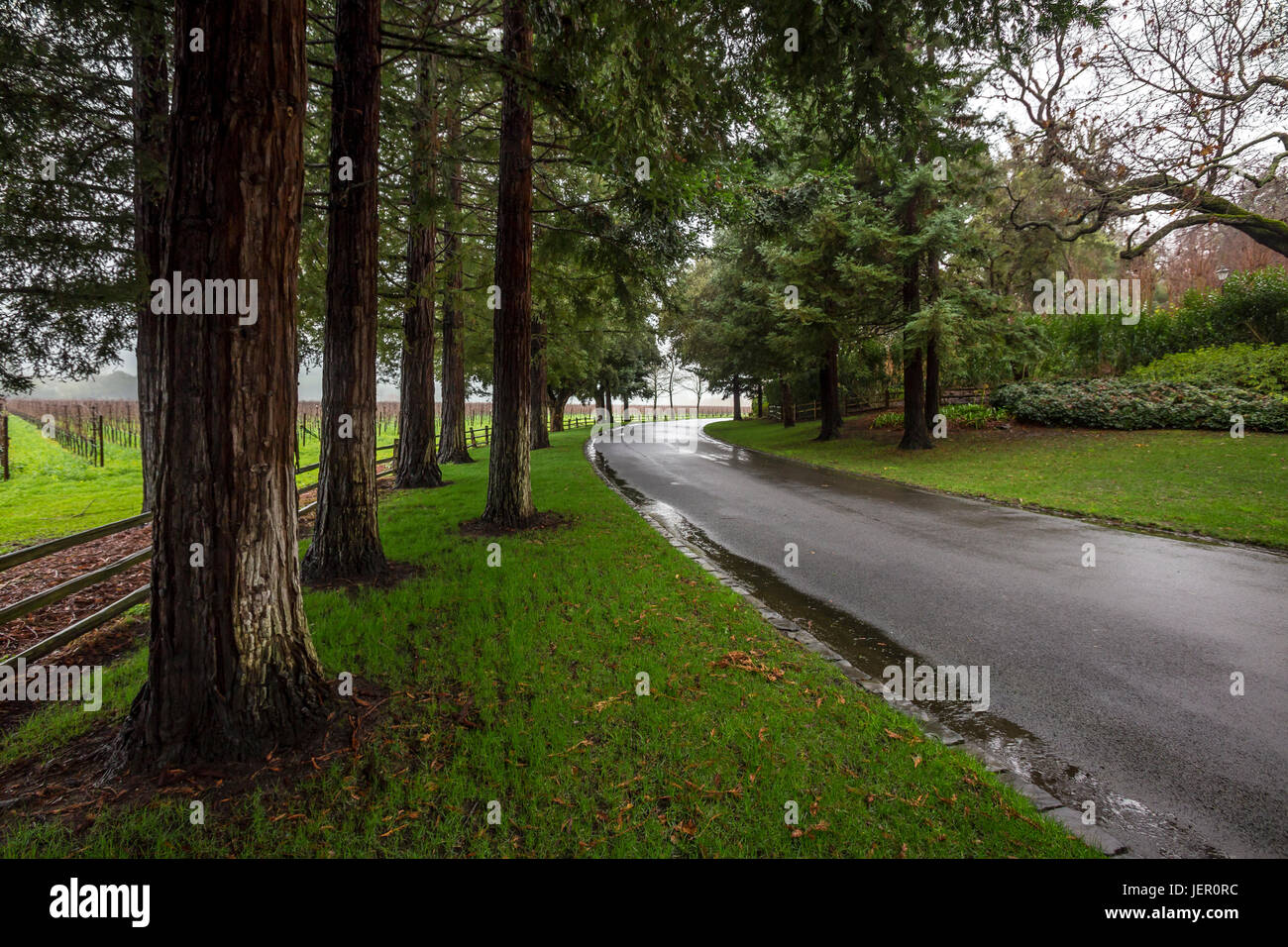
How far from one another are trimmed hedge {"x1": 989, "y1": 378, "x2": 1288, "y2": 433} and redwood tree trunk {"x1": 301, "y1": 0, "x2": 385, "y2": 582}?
70.6ft

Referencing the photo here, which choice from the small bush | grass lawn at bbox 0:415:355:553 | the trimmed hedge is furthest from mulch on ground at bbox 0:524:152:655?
the small bush

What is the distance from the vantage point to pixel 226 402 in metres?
2.96

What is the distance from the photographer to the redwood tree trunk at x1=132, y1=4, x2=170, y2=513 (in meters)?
6.16

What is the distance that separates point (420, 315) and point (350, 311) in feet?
20.6

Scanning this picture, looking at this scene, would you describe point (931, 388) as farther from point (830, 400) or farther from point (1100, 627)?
point (1100, 627)

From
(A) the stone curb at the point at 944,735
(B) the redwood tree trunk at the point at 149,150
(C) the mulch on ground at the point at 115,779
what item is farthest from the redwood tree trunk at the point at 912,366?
(C) the mulch on ground at the point at 115,779

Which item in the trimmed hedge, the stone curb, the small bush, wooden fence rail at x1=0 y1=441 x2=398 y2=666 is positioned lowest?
the stone curb

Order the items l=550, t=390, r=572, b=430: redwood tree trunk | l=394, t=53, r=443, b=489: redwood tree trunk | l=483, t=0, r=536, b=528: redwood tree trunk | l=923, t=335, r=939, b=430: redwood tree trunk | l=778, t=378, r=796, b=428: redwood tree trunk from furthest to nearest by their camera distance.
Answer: l=550, t=390, r=572, b=430: redwood tree trunk < l=778, t=378, r=796, b=428: redwood tree trunk < l=923, t=335, r=939, b=430: redwood tree trunk < l=394, t=53, r=443, b=489: redwood tree trunk < l=483, t=0, r=536, b=528: redwood tree trunk

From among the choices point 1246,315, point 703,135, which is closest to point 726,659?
point 703,135

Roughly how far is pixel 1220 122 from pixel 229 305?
20.9 metres

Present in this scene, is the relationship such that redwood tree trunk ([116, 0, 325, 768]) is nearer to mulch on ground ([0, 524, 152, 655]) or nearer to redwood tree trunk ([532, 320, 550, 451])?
mulch on ground ([0, 524, 152, 655])
